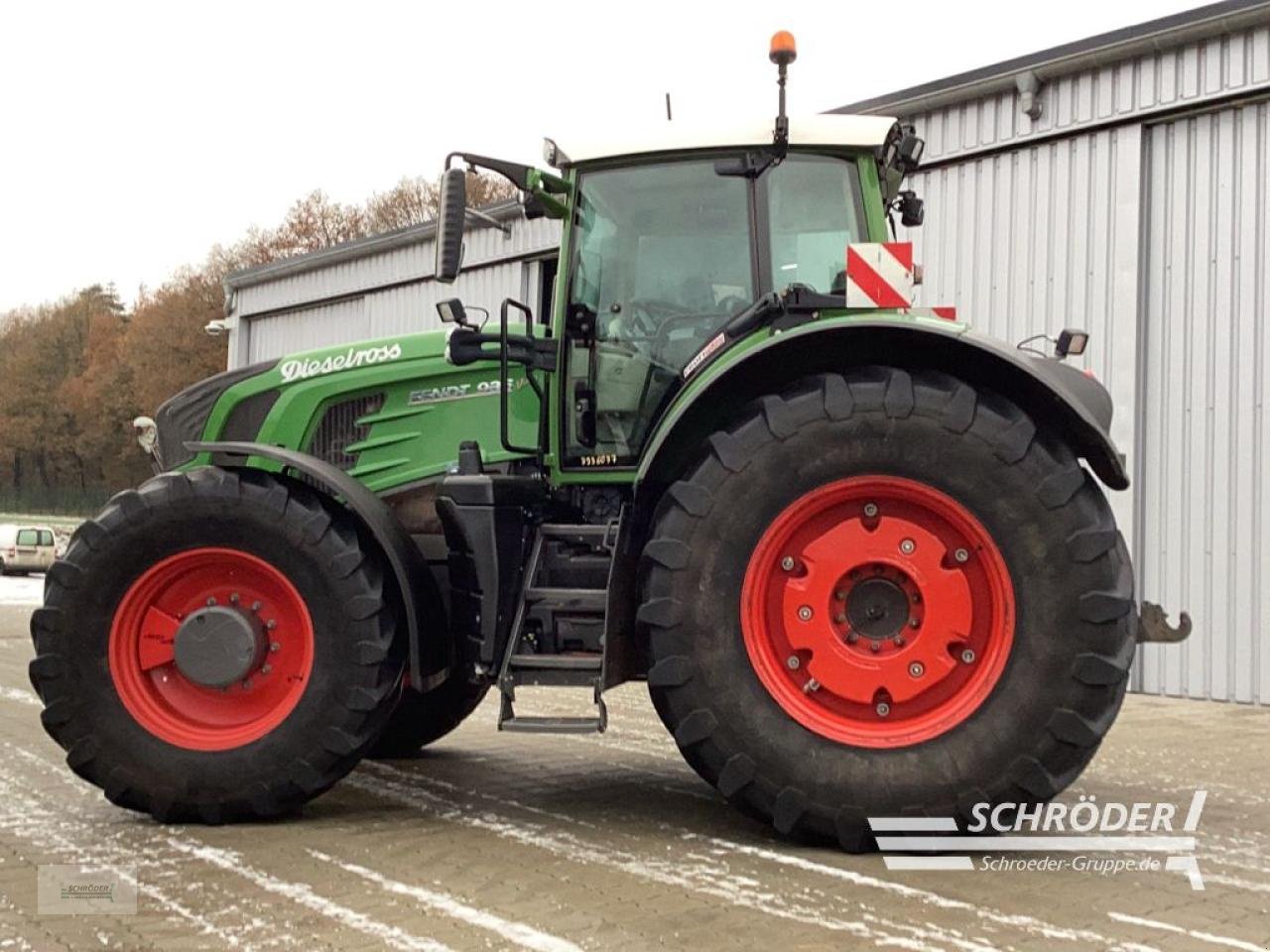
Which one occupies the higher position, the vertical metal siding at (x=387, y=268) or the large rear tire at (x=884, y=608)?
the vertical metal siding at (x=387, y=268)

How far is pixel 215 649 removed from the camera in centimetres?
494

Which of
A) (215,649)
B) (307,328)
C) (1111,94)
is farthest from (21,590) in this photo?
(215,649)

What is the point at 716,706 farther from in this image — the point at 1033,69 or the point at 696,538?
the point at 1033,69

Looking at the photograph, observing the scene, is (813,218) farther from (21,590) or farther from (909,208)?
(21,590)

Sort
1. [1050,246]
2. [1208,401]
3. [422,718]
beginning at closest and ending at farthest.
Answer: [422,718] → [1208,401] → [1050,246]

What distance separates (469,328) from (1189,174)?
22.5 feet

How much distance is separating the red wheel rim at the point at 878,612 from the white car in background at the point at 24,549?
27715 mm

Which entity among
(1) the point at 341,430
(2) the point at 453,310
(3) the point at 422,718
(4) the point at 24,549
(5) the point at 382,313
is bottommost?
(3) the point at 422,718

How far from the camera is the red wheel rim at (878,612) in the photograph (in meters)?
4.36

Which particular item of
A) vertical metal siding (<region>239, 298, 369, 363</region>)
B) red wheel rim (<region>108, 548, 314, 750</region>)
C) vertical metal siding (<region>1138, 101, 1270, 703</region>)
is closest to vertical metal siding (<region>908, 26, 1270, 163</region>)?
vertical metal siding (<region>1138, 101, 1270, 703</region>)

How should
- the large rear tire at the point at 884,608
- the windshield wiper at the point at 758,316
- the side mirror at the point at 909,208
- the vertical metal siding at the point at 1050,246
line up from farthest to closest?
1. the vertical metal siding at the point at 1050,246
2. the side mirror at the point at 909,208
3. the windshield wiper at the point at 758,316
4. the large rear tire at the point at 884,608

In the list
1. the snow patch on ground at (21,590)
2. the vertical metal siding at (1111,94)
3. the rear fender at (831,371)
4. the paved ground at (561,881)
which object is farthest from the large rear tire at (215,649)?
the snow patch on ground at (21,590)

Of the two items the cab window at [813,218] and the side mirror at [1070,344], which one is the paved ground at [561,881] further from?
the cab window at [813,218]

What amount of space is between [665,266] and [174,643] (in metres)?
2.46
